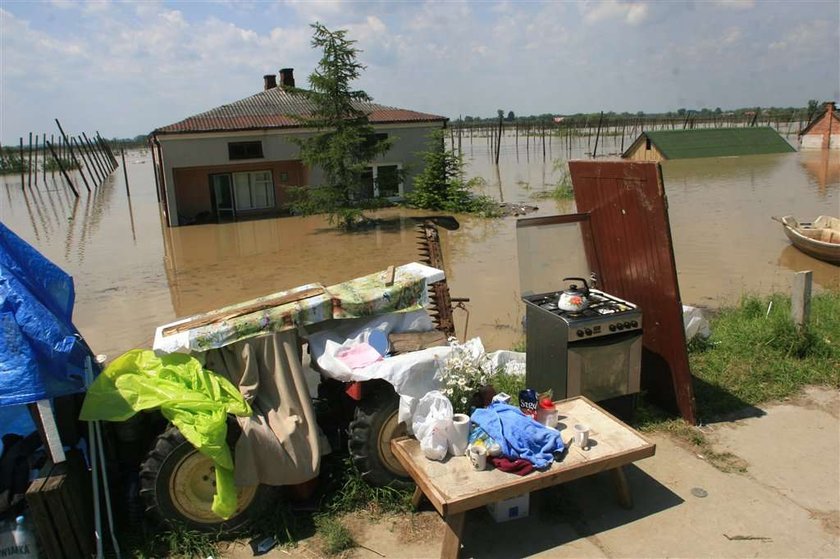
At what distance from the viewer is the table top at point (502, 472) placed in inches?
120

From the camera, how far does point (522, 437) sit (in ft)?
11.0

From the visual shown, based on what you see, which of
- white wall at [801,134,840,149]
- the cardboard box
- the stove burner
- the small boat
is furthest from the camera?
white wall at [801,134,840,149]

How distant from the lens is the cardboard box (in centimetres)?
345

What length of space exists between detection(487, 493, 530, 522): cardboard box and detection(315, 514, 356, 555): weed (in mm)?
847

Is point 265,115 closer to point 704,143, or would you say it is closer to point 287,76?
point 287,76

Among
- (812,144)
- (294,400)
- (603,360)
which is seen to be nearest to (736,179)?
(812,144)

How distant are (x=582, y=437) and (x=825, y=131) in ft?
150

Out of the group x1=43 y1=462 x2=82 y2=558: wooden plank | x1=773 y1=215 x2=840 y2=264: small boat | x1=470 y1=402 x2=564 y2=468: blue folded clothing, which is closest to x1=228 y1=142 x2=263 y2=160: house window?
x1=773 y1=215 x2=840 y2=264: small boat

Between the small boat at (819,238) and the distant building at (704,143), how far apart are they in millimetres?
22197

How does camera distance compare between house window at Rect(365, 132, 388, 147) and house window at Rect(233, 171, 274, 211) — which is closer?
house window at Rect(365, 132, 388, 147)

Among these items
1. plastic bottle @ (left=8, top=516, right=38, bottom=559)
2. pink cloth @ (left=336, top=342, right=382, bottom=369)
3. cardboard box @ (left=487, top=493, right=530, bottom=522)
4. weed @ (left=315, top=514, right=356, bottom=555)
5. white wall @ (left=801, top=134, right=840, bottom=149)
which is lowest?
weed @ (left=315, top=514, right=356, bottom=555)

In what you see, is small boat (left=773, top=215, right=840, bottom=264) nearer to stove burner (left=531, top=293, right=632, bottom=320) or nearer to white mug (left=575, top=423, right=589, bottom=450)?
stove burner (left=531, top=293, right=632, bottom=320)

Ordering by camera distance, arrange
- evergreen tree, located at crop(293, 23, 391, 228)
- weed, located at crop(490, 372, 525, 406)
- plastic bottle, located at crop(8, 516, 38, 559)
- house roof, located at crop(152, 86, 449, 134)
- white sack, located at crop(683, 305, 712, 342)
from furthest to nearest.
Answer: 1. house roof, located at crop(152, 86, 449, 134)
2. evergreen tree, located at crop(293, 23, 391, 228)
3. white sack, located at crop(683, 305, 712, 342)
4. weed, located at crop(490, 372, 525, 406)
5. plastic bottle, located at crop(8, 516, 38, 559)

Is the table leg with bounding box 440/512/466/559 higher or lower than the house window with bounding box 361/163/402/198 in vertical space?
lower
